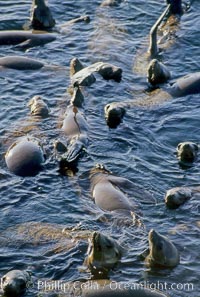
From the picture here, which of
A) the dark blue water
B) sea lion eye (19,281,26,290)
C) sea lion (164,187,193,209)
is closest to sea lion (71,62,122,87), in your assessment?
the dark blue water

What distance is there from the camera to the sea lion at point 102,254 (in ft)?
Answer: 33.0

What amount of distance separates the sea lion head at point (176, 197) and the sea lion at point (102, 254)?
1439 mm

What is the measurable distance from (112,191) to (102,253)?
4.76 feet

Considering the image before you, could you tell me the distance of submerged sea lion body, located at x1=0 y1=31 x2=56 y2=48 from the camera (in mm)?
16484

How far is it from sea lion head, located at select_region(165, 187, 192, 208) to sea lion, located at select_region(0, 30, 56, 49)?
6263mm

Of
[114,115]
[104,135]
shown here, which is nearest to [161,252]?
[104,135]

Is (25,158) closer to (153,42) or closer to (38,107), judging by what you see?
(38,107)

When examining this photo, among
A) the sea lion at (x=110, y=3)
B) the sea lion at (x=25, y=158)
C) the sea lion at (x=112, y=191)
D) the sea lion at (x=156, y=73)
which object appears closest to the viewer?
the sea lion at (x=112, y=191)

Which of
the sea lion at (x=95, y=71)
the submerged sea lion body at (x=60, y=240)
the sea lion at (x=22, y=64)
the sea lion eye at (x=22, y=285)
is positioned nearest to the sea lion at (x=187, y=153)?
the submerged sea lion body at (x=60, y=240)

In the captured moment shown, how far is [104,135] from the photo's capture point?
13422 millimetres

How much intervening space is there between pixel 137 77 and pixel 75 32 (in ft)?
8.55

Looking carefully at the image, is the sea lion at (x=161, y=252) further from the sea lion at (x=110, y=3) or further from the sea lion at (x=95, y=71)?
the sea lion at (x=110, y=3)

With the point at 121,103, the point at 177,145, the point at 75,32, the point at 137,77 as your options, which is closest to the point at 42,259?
the point at 177,145

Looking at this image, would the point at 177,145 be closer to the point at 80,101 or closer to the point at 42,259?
the point at 80,101
